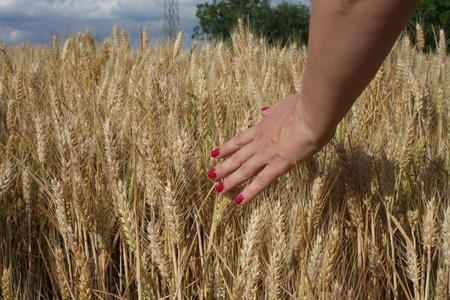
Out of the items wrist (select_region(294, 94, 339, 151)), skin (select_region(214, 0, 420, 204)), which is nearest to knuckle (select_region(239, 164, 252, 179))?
skin (select_region(214, 0, 420, 204))

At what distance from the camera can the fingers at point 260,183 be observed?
114 cm

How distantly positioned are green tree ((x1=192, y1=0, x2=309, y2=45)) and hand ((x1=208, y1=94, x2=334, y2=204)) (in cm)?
1435

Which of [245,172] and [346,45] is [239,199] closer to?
[245,172]

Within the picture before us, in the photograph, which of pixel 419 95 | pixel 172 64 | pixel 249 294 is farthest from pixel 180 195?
pixel 172 64

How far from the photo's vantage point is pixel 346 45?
717 mm

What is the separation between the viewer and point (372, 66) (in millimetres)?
753

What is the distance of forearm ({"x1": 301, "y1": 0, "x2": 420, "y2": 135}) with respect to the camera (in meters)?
0.65

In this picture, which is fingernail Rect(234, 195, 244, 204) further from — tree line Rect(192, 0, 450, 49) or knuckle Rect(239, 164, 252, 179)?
tree line Rect(192, 0, 450, 49)

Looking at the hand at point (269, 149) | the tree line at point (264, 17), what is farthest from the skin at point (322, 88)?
the tree line at point (264, 17)

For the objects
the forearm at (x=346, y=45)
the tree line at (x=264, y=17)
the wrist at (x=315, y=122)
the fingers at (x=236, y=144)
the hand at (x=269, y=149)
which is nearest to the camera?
the forearm at (x=346, y=45)

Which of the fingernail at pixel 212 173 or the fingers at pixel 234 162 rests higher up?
the fingers at pixel 234 162

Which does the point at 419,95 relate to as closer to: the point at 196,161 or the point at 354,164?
the point at 354,164

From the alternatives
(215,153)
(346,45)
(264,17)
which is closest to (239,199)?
(215,153)

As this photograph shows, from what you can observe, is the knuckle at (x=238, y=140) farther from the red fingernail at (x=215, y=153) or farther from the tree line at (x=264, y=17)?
the tree line at (x=264, y=17)
